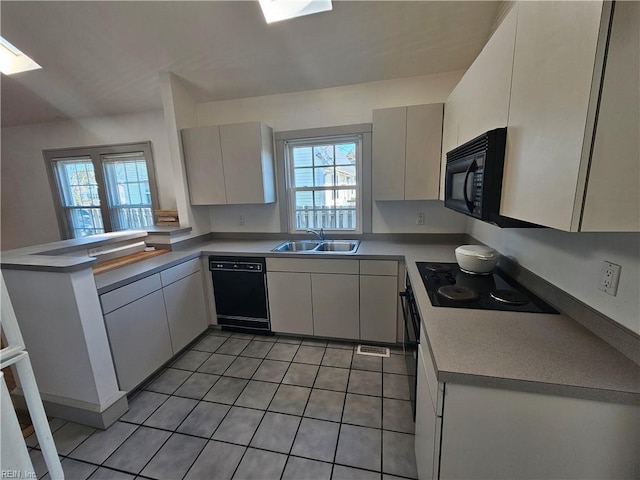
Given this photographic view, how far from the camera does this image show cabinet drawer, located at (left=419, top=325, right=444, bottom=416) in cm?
90

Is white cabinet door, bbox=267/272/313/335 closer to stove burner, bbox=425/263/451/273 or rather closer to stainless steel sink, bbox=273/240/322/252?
stainless steel sink, bbox=273/240/322/252

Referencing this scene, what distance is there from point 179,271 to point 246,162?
1.22m

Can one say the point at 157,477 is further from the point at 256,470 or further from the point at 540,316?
the point at 540,316

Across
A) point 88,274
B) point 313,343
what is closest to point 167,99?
point 88,274

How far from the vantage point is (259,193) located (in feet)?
9.02

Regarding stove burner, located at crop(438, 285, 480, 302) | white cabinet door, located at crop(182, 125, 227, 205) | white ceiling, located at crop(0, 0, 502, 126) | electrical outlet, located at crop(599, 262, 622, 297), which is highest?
white ceiling, located at crop(0, 0, 502, 126)

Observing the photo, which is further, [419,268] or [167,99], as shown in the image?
[167,99]

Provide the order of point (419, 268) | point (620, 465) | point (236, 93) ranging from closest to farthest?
point (620, 465) < point (419, 268) < point (236, 93)

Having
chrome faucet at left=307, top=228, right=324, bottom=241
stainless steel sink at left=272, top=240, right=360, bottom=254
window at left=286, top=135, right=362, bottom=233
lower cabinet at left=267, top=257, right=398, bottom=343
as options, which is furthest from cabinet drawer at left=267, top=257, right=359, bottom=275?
window at left=286, top=135, right=362, bottom=233

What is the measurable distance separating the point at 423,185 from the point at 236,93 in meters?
2.14

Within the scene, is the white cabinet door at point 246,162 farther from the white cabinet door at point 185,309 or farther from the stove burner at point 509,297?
the stove burner at point 509,297

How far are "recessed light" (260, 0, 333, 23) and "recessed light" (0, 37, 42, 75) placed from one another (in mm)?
2486

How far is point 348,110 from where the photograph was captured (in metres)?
2.69

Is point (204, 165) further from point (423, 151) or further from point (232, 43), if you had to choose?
point (423, 151)
